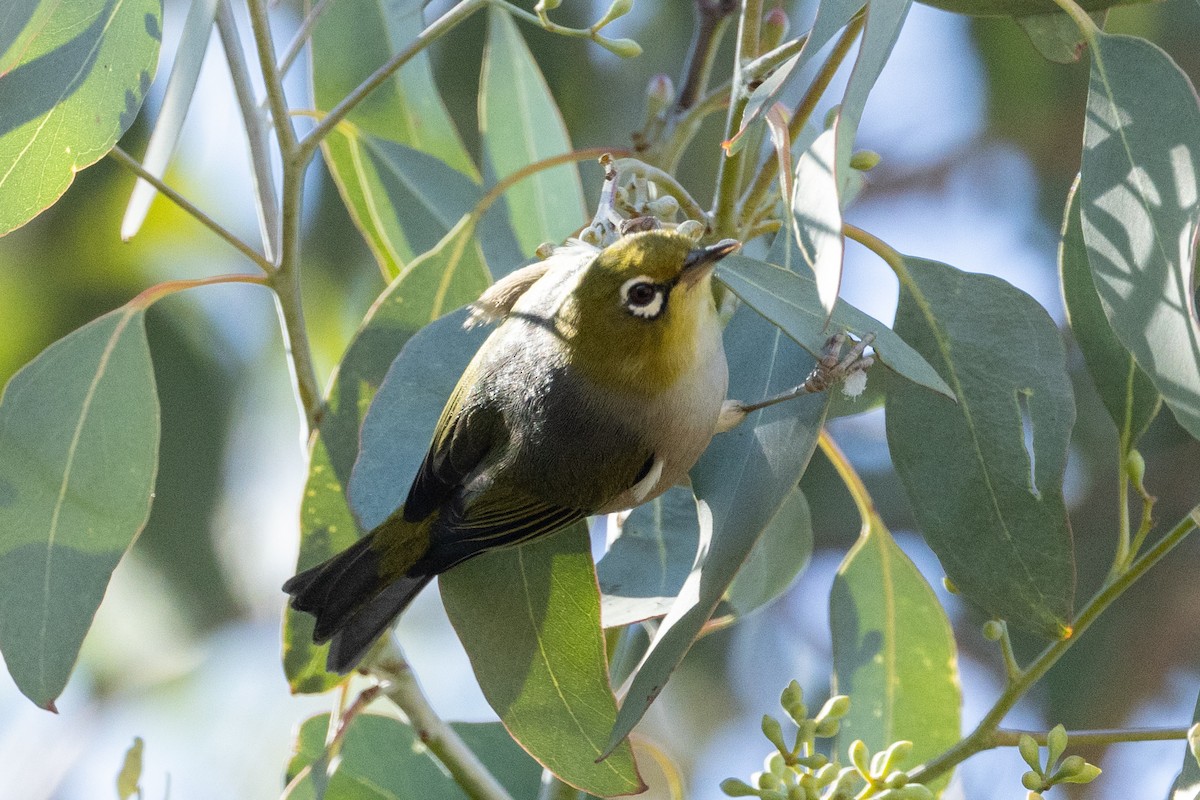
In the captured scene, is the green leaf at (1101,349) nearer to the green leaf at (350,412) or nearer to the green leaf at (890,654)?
the green leaf at (890,654)

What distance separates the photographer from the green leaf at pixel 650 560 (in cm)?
179

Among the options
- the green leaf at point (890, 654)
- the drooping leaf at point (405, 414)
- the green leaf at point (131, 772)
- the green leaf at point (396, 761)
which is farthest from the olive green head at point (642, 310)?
the green leaf at point (131, 772)

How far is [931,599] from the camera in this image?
2.29 m

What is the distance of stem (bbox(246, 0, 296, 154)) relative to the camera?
1.88 metres

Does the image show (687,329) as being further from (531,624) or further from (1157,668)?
(1157,668)

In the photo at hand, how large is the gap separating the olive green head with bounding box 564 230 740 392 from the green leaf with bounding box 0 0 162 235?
66 cm

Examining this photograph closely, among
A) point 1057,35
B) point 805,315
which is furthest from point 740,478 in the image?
point 1057,35

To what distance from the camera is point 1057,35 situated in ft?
5.98

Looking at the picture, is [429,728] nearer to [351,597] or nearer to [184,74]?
[351,597]

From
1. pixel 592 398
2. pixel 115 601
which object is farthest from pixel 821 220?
pixel 115 601

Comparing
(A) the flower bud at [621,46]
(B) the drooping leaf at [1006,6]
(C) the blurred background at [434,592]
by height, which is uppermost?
(A) the flower bud at [621,46]

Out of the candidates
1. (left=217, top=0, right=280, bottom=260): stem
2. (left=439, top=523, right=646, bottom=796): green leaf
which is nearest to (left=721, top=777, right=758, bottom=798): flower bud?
(left=439, top=523, right=646, bottom=796): green leaf

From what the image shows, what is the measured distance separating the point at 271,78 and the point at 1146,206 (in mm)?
1183

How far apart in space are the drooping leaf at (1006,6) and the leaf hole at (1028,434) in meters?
0.51
